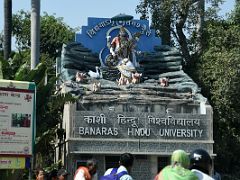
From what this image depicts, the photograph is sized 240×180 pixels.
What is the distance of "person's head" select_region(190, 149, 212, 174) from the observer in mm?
5203

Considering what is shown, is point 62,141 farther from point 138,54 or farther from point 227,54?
point 227,54

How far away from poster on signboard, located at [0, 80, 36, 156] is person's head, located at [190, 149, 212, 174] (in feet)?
17.5

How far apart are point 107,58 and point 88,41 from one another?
1.15m

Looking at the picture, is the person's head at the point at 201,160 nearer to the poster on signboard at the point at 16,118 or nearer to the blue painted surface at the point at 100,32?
the poster on signboard at the point at 16,118

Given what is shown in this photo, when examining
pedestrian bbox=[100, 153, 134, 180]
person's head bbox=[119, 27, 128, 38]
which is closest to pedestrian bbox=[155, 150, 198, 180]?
pedestrian bbox=[100, 153, 134, 180]

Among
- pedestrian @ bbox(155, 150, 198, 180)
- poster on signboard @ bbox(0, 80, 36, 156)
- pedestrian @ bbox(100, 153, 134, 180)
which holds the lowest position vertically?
pedestrian @ bbox(100, 153, 134, 180)

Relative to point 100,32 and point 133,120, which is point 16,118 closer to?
point 133,120

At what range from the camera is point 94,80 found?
84.2 ft

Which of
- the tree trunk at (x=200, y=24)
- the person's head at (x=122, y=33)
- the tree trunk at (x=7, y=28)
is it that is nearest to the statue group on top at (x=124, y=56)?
the person's head at (x=122, y=33)

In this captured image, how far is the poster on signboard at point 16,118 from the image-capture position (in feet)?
33.1

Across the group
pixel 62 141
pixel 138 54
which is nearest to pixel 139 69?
pixel 138 54

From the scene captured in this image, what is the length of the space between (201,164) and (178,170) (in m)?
0.20

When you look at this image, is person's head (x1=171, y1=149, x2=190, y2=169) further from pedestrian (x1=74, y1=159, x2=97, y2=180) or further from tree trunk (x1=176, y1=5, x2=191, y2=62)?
tree trunk (x1=176, y1=5, x2=191, y2=62)

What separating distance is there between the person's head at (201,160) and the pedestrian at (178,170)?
0.07 meters
